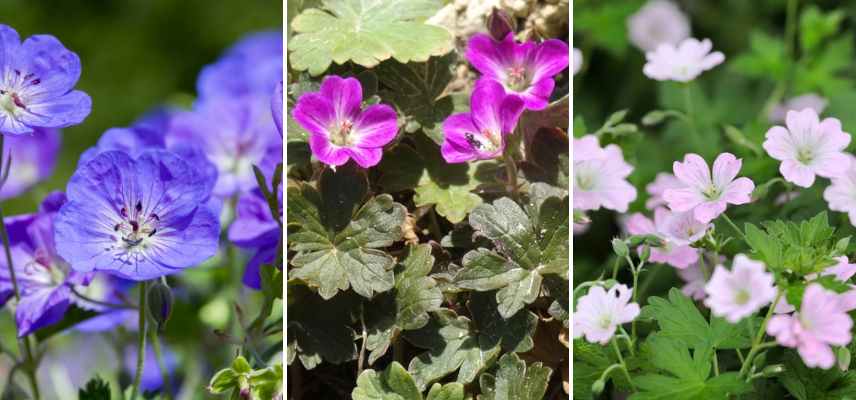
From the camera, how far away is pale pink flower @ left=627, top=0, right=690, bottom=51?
2.08 metres

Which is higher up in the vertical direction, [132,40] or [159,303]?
[159,303]

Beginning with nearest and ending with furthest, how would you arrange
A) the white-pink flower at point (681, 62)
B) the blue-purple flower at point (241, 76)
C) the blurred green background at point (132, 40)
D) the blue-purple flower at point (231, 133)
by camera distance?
the white-pink flower at point (681, 62) < the blue-purple flower at point (231, 133) < the blue-purple flower at point (241, 76) < the blurred green background at point (132, 40)

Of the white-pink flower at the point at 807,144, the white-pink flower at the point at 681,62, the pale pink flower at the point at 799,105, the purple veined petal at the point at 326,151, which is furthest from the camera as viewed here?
the pale pink flower at the point at 799,105

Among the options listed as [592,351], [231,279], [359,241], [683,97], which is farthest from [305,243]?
[683,97]

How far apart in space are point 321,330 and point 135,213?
0.20 metres

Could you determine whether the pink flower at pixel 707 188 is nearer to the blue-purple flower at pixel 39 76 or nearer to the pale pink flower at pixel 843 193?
the pale pink flower at pixel 843 193

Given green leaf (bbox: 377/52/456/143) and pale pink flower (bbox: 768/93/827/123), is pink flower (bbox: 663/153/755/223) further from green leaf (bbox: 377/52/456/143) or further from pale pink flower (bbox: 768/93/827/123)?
pale pink flower (bbox: 768/93/827/123)

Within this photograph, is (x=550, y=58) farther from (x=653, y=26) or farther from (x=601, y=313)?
(x=653, y=26)

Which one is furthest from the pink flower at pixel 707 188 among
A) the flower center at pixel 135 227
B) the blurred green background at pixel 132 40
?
the blurred green background at pixel 132 40

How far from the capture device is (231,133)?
1.54 metres

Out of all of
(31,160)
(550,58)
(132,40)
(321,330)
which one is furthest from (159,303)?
(132,40)

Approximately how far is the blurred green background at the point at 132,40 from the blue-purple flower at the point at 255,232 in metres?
1.30

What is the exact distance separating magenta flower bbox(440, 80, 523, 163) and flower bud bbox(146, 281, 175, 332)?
10.6 inches

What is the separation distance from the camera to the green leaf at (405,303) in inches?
38.9
